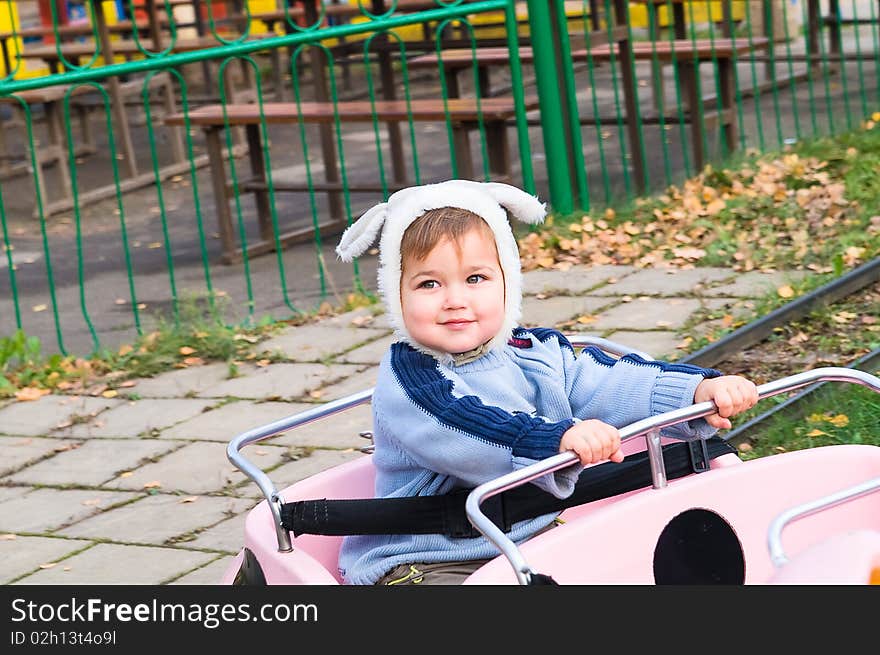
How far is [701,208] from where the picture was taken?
7.09 metres

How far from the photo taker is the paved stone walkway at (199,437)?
150 inches

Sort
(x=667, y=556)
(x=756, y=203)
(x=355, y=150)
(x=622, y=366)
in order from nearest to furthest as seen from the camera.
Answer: (x=667, y=556) → (x=622, y=366) → (x=756, y=203) → (x=355, y=150)

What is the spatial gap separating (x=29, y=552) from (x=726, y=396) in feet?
7.03

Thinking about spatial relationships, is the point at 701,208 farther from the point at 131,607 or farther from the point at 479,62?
the point at 131,607

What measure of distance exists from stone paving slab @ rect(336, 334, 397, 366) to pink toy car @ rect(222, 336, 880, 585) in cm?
242

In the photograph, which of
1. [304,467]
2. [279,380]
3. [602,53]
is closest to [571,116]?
[602,53]

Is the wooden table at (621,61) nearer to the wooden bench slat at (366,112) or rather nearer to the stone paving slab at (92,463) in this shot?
the wooden bench slat at (366,112)

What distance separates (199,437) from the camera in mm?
4699

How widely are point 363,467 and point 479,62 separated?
4.89 meters

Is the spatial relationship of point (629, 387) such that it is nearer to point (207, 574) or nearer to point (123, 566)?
point (207, 574)

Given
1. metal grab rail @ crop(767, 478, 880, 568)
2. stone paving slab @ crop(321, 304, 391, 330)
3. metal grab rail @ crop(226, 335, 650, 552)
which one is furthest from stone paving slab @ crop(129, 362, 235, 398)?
metal grab rail @ crop(767, 478, 880, 568)

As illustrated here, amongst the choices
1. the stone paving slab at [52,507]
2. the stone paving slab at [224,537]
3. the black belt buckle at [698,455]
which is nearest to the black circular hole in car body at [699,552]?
the black belt buckle at [698,455]

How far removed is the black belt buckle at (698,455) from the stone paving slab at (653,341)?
2054 mm

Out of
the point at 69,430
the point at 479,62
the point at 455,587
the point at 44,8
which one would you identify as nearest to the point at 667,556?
the point at 455,587
